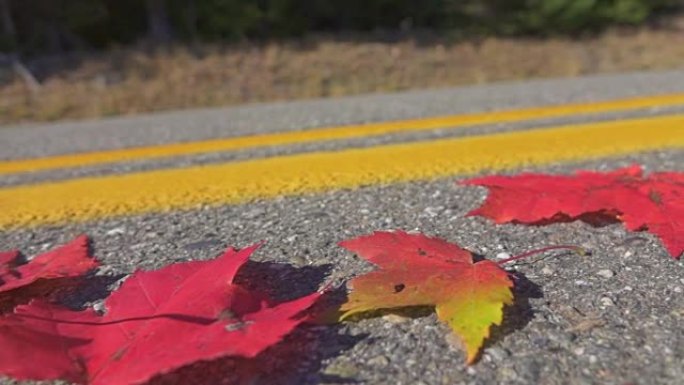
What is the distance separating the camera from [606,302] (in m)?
1.00

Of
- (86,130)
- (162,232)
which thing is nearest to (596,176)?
(162,232)

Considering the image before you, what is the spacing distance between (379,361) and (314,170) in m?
1.24

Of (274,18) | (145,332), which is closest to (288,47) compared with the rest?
(274,18)

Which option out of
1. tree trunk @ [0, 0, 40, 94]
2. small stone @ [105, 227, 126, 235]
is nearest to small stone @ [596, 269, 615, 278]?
small stone @ [105, 227, 126, 235]

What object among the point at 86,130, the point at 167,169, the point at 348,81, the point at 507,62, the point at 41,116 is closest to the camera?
the point at 167,169

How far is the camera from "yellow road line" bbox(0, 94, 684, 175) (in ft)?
8.74

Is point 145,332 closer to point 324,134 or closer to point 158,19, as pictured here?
point 324,134

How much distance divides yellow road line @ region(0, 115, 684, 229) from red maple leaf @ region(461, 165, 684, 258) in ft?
1.49

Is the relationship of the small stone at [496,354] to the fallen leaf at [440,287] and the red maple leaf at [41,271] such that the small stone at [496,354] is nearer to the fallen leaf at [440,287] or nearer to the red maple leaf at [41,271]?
the fallen leaf at [440,287]

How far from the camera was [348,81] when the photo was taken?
22.9 ft

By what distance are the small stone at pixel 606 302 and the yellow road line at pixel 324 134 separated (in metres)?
1.87

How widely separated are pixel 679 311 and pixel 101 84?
7034mm

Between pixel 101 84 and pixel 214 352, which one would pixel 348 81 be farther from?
pixel 214 352

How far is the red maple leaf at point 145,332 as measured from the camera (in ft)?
2.57
